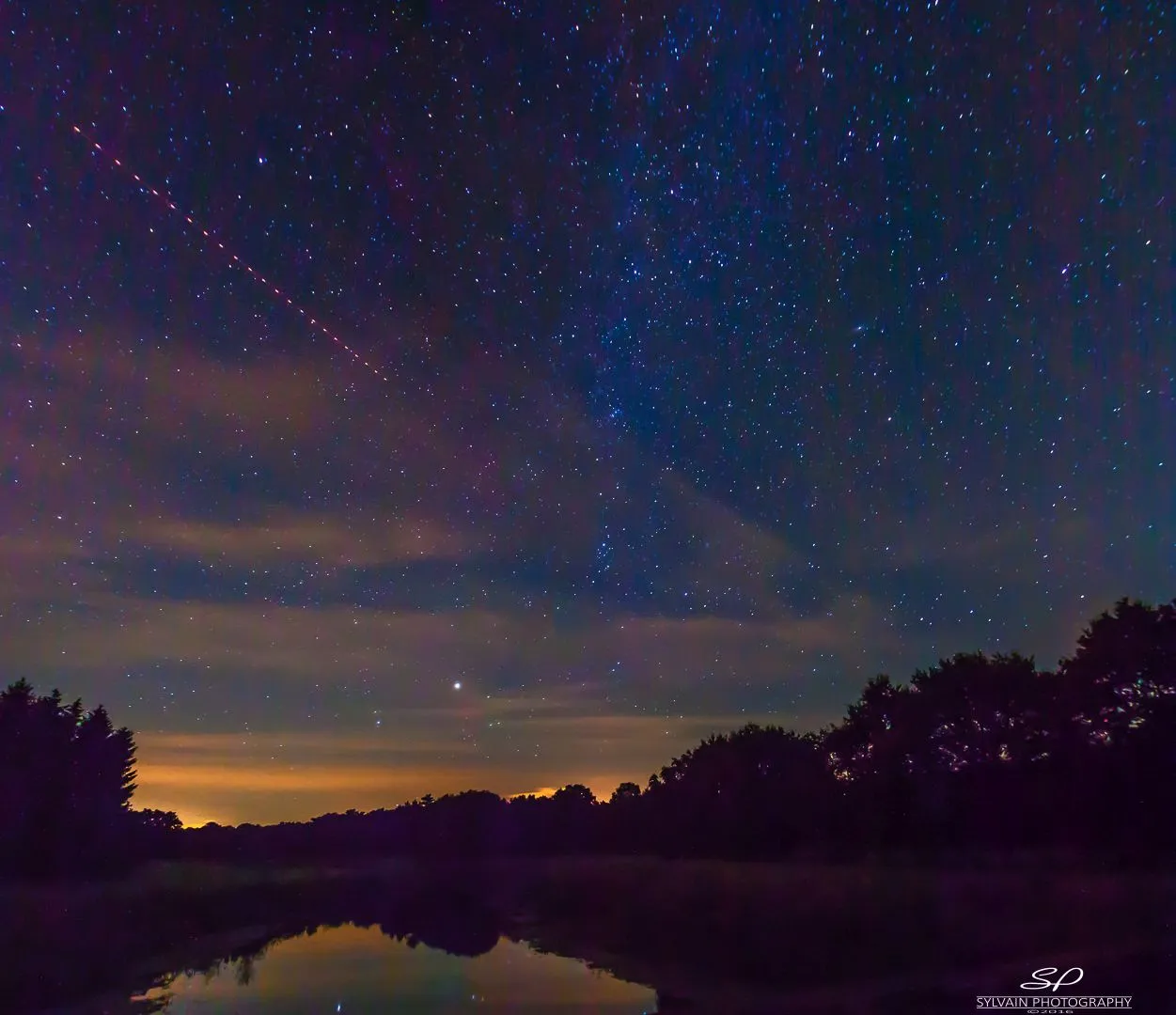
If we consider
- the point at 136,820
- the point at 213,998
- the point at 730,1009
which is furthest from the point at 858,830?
the point at 136,820

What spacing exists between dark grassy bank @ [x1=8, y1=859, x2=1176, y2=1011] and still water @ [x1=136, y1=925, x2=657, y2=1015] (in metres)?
1.34

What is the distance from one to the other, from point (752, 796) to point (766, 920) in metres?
27.3

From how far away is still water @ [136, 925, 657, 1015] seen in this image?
67.7ft

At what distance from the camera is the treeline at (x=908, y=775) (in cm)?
3488

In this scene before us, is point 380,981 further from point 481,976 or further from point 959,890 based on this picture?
point 959,890

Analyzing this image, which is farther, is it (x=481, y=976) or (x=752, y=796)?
(x=752, y=796)

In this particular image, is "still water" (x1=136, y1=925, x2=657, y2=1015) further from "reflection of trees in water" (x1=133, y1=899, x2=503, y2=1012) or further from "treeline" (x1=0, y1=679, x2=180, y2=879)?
"treeline" (x1=0, y1=679, x2=180, y2=879)

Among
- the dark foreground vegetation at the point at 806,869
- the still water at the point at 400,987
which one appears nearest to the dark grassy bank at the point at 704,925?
the dark foreground vegetation at the point at 806,869

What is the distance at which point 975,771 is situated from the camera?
137 ft

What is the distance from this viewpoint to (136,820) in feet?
225
